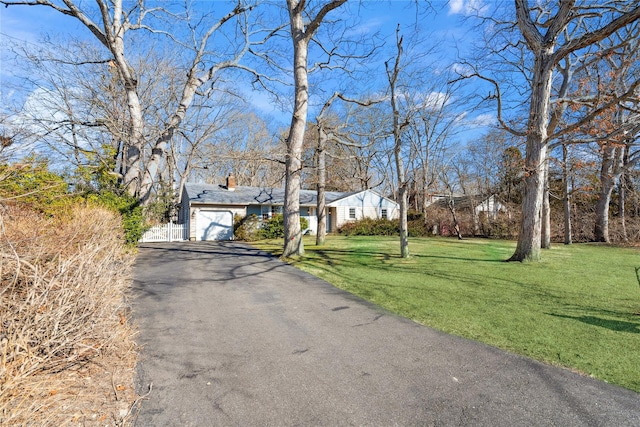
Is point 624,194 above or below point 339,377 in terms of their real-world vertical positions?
above

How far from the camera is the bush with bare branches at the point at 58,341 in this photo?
2.09m

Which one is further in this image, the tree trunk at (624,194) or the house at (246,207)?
the house at (246,207)

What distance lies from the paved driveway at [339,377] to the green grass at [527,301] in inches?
18.6

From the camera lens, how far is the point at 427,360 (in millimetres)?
3584

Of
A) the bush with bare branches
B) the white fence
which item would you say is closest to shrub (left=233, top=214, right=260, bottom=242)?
the white fence

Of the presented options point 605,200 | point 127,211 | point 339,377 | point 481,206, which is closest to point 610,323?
point 339,377

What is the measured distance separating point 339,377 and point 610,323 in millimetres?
4243

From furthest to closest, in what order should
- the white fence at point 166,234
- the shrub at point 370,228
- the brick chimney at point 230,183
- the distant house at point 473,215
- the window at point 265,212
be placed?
the shrub at point 370,228
the brick chimney at point 230,183
the window at point 265,212
the distant house at point 473,215
the white fence at point 166,234

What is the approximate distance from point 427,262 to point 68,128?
46.0 feet

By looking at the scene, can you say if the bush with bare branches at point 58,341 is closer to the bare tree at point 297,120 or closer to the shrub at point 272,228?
the bare tree at point 297,120

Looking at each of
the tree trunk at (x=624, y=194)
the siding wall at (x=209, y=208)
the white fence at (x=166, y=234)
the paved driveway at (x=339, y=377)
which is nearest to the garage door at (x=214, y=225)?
the siding wall at (x=209, y=208)

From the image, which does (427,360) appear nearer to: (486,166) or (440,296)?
(440,296)

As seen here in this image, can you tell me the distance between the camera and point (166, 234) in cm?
1991

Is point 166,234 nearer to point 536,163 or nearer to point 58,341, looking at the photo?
point 58,341
